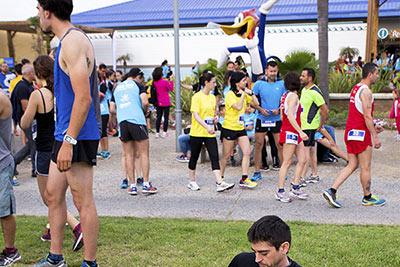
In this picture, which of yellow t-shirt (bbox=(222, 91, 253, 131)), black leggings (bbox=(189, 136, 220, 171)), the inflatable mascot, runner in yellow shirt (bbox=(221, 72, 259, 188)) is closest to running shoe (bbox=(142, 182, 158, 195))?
black leggings (bbox=(189, 136, 220, 171))

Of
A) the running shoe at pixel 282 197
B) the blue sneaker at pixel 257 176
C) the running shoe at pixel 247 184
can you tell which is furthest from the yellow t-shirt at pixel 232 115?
the running shoe at pixel 282 197

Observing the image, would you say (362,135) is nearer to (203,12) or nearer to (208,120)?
(208,120)

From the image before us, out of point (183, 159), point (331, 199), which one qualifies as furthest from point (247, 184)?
point (183, 159)

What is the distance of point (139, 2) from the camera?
112 feet

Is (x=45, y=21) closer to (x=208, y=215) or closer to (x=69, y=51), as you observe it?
(x=69, y=51)

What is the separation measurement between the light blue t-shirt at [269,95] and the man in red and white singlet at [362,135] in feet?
6.36

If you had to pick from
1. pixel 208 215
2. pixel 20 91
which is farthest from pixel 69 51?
pixel 20 91

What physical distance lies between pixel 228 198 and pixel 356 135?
2076 millimetres

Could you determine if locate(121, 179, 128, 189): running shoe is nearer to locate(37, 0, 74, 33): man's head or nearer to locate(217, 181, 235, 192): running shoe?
locate(217, 181, 235, 192): running shoe

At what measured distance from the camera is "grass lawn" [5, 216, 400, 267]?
402 cm

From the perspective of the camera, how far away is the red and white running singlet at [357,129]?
5910 mm

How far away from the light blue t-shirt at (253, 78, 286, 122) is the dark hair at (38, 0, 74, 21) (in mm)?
5020

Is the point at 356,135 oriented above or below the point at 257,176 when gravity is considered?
above

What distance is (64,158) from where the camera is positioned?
126 inches
